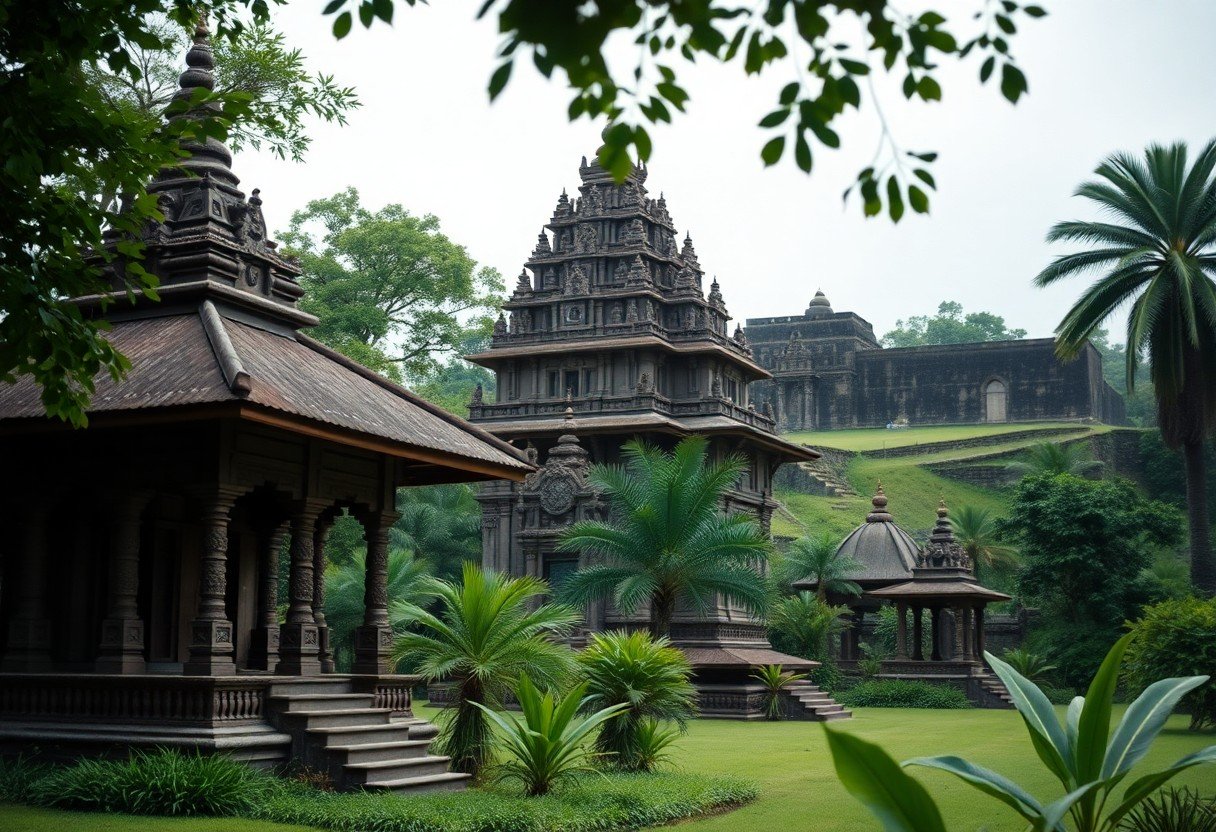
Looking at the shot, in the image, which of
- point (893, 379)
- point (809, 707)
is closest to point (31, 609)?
point (809, 707)

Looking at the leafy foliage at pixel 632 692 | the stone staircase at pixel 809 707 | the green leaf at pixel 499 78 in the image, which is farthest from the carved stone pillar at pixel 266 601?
the stone staircase at pixel 809 707

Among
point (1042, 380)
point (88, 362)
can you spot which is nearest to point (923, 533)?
point (1042, 380)

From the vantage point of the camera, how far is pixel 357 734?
42.4 ft

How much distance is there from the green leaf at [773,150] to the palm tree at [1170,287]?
89.0 feet

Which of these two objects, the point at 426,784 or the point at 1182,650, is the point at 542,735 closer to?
the point at 426,784

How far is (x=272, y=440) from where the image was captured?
13.4 meters

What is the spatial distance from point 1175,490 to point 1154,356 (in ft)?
101

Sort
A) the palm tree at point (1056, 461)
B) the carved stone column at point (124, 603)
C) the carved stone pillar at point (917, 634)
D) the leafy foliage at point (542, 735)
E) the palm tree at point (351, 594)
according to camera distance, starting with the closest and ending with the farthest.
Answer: the leafy foliage at point (542, 735) → the carved stone column at point (124, 603) → the palm tree at point (351, 594) → the carved stone pillar at point (917, 634) → the palm tree at point (1056, 461)

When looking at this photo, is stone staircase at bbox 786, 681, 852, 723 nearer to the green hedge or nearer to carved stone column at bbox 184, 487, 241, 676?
the green hedge

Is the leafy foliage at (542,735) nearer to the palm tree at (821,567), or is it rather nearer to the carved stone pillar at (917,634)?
the palm tree at (821,567)

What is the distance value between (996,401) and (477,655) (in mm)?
61115

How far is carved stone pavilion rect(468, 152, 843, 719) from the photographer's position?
104 feet

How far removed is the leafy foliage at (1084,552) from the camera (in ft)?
112

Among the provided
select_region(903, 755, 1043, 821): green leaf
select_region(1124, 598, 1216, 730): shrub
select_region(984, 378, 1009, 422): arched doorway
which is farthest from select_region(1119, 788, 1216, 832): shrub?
select_region(984, 378, 1009, 422): arched doorway
